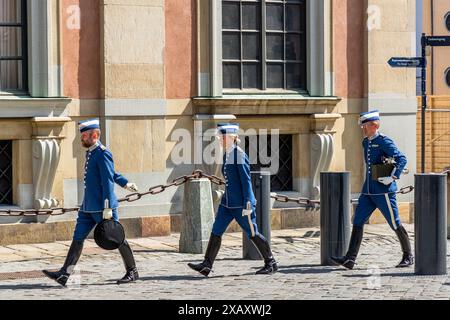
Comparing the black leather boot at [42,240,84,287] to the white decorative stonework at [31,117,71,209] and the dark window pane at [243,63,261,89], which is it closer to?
the white decorative stonework at [31,117,71,209]

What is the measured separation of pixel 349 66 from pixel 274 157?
1.93 meters

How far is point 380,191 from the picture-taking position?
1425 cm

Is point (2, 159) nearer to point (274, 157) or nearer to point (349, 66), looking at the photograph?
point (274, 157)

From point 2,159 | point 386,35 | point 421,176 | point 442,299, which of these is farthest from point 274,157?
point 442,299

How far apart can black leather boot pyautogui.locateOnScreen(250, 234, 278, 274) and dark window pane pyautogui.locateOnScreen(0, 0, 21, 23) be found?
5.09 metres

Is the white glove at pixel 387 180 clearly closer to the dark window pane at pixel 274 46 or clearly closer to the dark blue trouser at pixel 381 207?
the dark blue trouser at pixel 381 207

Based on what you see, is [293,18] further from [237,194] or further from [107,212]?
[107,212]

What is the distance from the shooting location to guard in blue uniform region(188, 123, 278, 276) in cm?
1363

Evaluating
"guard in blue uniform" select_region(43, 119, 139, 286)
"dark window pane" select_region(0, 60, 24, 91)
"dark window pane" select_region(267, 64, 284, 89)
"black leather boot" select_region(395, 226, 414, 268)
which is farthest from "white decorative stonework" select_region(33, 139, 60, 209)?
"black leather boot" select_region(395, 226, 414, 268)

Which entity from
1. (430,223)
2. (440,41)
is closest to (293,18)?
(440,41)

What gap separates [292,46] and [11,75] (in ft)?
14.8

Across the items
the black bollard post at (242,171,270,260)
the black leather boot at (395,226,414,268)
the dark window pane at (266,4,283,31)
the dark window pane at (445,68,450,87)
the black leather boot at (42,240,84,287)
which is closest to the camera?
the black leather boot at (42,240,84,287)
